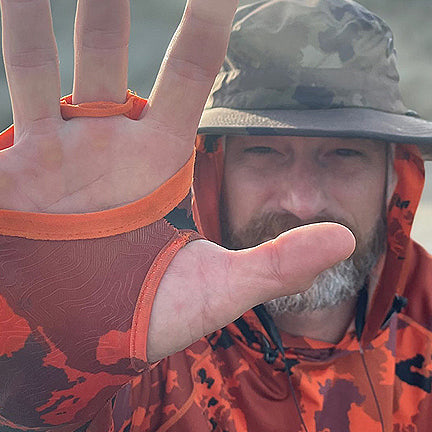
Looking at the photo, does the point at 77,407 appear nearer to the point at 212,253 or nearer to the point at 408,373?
the point at 212,253

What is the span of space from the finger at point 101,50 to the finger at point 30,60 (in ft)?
0.11

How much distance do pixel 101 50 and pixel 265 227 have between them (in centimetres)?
63

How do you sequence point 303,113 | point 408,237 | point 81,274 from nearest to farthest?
1. point 81,274
2. point 303,113
3. point 408,237

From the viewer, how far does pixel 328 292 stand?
1122mm

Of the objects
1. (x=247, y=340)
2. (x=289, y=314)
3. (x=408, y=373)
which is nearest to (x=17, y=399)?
(x=247, y=340)

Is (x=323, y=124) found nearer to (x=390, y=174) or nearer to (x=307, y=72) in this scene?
(x=307, y=72)

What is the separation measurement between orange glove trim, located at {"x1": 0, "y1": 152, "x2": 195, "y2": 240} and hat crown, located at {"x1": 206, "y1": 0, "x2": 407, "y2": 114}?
564 mm

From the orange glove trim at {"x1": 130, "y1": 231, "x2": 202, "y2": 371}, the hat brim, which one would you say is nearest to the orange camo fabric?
the hat brim

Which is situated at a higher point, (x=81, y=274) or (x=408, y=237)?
(x=81, y=274)

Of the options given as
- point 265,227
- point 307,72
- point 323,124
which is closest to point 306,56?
point 307,72

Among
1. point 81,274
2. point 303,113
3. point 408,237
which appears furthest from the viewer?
point 408,237

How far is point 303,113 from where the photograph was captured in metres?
1.00

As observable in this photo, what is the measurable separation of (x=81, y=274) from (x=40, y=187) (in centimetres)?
10

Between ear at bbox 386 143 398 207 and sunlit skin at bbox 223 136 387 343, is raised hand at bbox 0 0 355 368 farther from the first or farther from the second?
ear at bbox 386 143 398 207
